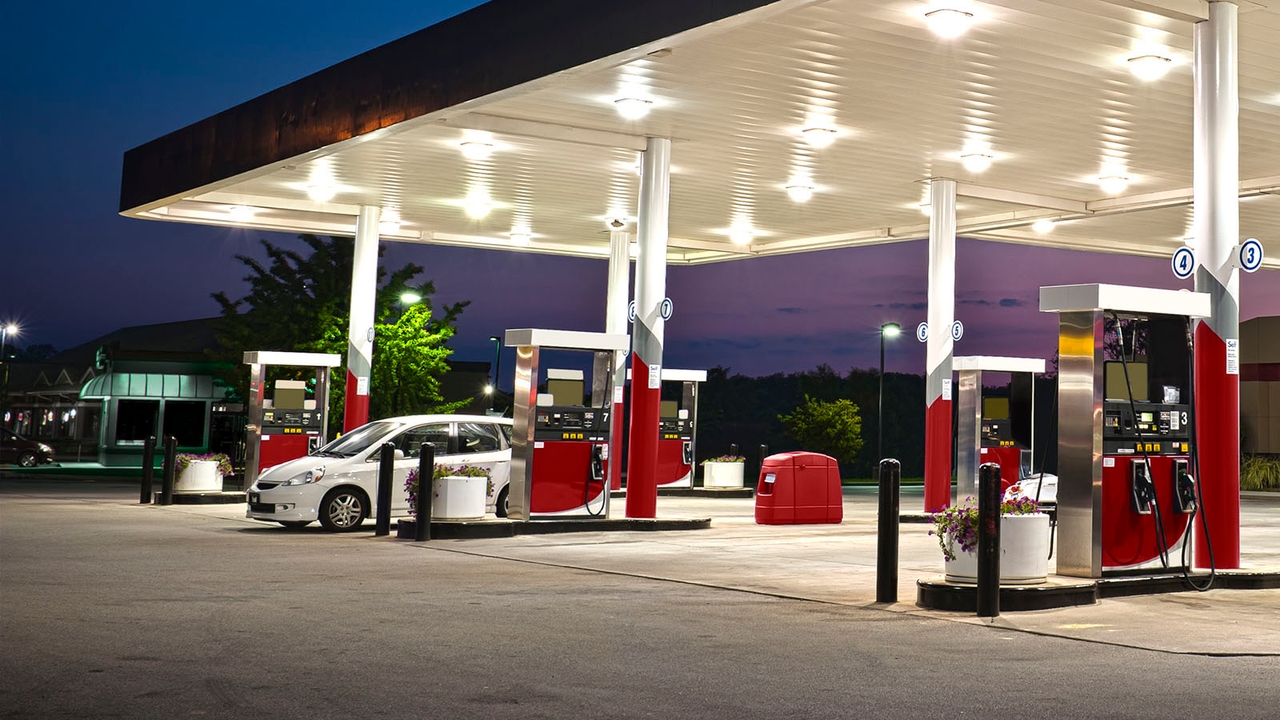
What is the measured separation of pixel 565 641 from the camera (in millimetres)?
8555

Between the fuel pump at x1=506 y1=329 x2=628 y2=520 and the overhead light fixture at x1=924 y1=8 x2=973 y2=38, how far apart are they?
6010 mm

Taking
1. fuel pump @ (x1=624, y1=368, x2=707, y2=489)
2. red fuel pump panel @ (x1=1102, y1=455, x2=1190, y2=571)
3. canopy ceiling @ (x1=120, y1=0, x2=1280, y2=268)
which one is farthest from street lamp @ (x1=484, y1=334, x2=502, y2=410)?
red fuel pump panel @ (x1=1102, y1=455, x2=1190, y2=571)

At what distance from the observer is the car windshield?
57.7ft

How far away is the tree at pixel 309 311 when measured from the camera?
123ft

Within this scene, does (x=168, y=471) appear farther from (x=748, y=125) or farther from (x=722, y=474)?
(x=722, y=474)

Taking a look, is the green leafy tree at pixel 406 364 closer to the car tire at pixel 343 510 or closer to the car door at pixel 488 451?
the car door at pixel 488 451

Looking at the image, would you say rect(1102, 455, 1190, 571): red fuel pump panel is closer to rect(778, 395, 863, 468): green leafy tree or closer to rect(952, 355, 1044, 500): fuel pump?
rect(952, 355, 1044, 500): fuel pump

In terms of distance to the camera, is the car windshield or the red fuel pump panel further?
the car windshield

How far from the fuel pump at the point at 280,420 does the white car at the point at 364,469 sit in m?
5.50

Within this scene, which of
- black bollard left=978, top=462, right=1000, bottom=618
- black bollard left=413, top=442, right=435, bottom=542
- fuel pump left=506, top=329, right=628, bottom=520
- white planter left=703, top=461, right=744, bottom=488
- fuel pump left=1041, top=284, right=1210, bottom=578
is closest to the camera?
black bollard left=978, top=462, right=1000, bottom=618

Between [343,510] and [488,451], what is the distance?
2.07 meters

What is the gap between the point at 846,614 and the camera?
1005cm

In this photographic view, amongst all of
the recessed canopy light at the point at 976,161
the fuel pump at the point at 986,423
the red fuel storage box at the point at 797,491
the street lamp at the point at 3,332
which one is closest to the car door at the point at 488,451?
the red fuel storage box at the point at 797,491

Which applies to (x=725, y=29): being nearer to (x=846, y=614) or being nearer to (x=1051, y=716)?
(x=846, y=614)
